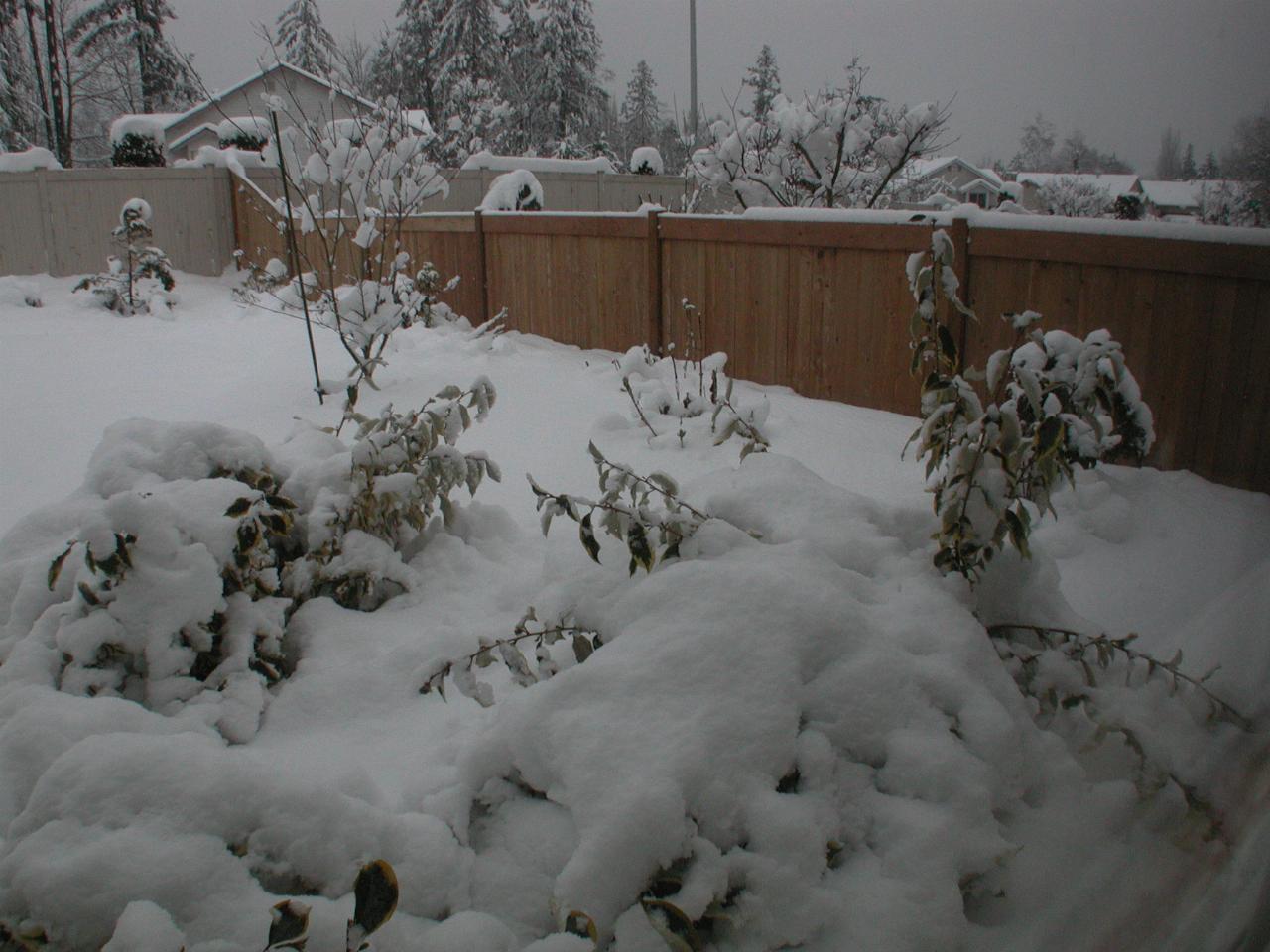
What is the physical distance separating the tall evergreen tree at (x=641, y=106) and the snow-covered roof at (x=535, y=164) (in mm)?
4007

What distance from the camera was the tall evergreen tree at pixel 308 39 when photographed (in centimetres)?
637

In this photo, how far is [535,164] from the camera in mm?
14680

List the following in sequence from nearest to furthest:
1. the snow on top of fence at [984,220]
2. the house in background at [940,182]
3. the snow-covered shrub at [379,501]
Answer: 1. the snow-covered shrub at [379,501]
2. the snow on top of fence at [984,220]
3. the house in background at [940,182]

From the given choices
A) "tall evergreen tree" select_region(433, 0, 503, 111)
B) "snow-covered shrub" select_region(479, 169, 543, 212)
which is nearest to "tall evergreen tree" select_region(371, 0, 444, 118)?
"tall evergreen tree" select_region(433, 0, 503, 111)

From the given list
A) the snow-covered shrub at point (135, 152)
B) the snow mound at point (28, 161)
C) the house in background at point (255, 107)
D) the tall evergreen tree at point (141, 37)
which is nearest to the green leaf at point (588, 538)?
the house in background at point (255, 107)

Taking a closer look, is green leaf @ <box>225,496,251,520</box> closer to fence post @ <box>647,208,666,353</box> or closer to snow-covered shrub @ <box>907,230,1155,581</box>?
snow-covered shrub @ <box>907,230,1155,581</box>

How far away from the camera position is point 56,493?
3.45 meters

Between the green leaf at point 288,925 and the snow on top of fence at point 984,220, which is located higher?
the snow on top of fence at point 984,220

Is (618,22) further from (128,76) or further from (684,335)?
(128,76)

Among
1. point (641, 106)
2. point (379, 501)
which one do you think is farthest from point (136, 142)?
point (379, 501)

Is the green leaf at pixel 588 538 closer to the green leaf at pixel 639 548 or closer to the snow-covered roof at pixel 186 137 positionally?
the green leaf at pixel 639 548

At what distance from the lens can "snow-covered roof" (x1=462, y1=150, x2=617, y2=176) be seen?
1433cm

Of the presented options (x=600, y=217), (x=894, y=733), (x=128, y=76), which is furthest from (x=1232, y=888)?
(x=128, y=76)

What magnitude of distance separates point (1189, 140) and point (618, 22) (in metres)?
2.50
